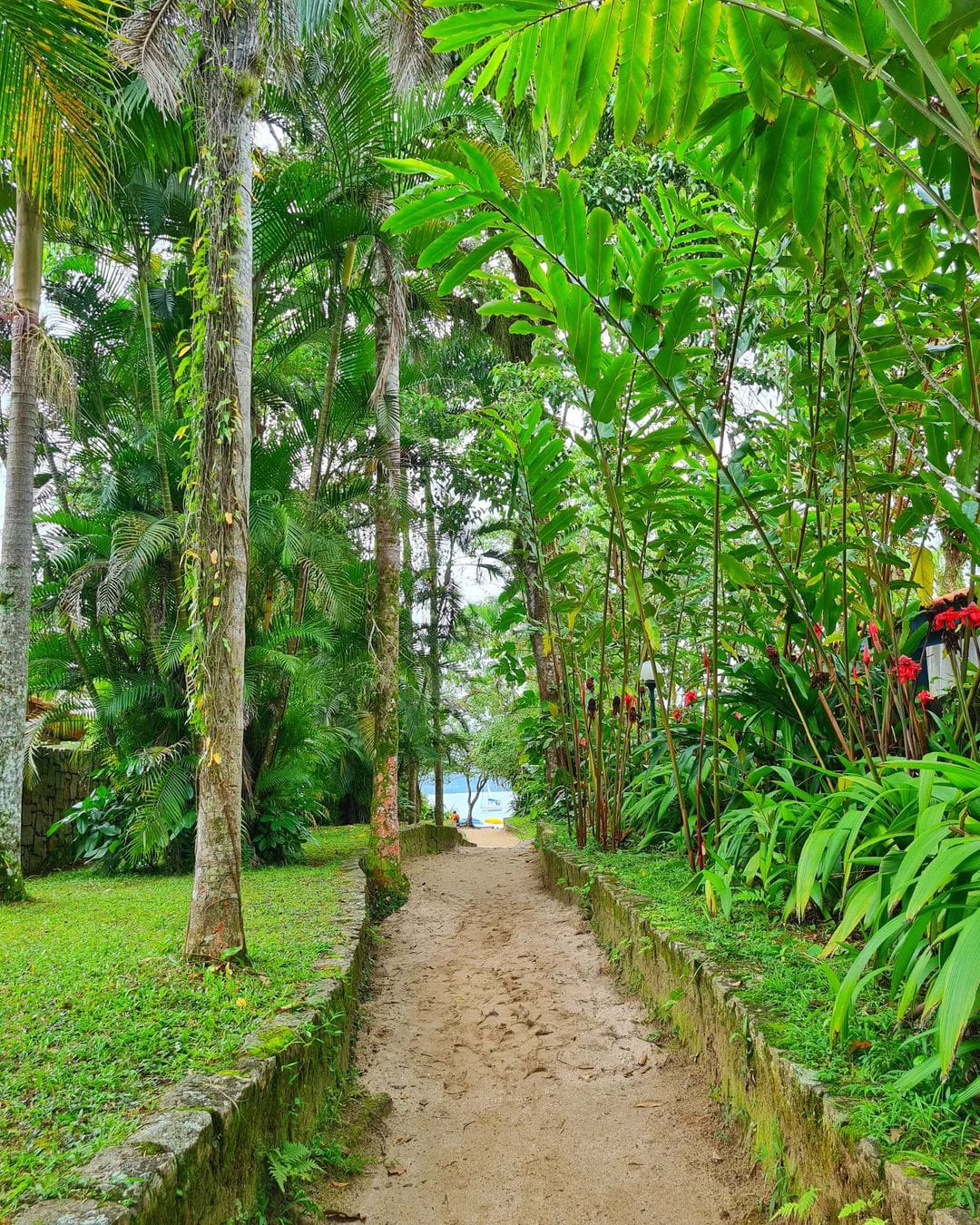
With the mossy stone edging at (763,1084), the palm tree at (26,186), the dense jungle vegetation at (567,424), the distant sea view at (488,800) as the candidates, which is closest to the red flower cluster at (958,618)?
the dense jungle vegetation at (567,424)

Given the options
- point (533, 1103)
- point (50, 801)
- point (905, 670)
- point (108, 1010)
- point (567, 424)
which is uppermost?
point (567, 424)

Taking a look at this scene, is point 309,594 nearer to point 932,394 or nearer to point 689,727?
point 689,727

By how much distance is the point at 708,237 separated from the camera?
3393 mm

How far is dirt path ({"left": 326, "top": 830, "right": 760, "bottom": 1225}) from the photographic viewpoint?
2320 millimetres

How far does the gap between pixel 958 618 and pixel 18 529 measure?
5.44 meters

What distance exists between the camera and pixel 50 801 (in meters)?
8.15

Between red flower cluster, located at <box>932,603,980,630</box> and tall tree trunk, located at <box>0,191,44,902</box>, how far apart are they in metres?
5.33

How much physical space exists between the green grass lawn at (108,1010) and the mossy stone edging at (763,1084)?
135 centimetres

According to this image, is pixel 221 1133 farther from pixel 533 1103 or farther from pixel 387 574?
pixel 387 574

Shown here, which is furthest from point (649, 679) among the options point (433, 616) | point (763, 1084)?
point (433, 616)

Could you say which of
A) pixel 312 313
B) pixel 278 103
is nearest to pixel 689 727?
pixel 312 313

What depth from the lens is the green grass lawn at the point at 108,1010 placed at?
5.98 feet

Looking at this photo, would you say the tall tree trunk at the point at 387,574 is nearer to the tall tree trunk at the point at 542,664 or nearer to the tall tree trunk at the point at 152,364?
the tall tree trunk at the point at 542,664

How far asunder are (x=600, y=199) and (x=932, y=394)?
5.05 m
